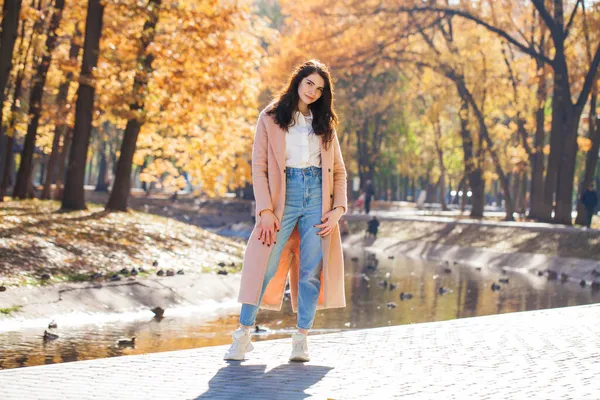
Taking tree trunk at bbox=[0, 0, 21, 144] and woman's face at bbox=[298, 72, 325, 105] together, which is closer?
woman's face at bbox=[298, 72, 325, 105]

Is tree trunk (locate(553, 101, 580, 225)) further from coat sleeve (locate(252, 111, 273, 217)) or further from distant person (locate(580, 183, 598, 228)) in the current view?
coat sleeve (locate(252, 111, 273, 217))

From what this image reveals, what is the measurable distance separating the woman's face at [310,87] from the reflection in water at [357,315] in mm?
3427

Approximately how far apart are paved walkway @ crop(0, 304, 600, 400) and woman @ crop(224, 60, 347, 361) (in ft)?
1.46

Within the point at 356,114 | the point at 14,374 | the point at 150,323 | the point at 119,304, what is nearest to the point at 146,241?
the point at 119,304

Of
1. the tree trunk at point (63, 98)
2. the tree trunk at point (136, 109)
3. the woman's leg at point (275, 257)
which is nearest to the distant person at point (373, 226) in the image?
the tree trunk at point (63, 98)

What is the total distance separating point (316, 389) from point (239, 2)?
2062 centimetres

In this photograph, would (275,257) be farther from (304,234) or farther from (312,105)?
(312,105)

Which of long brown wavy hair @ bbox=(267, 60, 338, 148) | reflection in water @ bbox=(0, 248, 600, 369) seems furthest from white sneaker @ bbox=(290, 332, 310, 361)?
reflection in water @ bbox=(0, 248, 600, 369)

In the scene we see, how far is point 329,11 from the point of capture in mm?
35719

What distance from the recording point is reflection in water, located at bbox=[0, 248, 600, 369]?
10398mm

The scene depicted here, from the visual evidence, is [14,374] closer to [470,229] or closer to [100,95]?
[100,95]

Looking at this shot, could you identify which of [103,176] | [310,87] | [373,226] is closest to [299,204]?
[310,87]

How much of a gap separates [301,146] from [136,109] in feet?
60.8

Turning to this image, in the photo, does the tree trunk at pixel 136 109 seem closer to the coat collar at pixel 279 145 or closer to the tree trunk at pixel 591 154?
the coat collar at pixel 279 145
